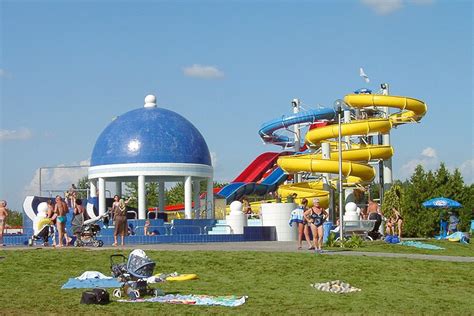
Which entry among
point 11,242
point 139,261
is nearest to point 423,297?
point 139,261

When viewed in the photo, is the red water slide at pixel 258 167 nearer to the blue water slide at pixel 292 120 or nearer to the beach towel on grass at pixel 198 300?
the blue water slide at pixel 292 120

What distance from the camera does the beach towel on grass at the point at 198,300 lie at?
16091 millimetres

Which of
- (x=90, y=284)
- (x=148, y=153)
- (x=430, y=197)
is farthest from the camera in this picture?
(x=430, y=197)

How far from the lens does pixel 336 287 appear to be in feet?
60.9

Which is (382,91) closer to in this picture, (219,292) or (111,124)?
(111,124)

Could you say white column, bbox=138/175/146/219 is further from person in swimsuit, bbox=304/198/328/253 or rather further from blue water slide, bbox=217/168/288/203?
blue water slide, bbox=217/168/288/203

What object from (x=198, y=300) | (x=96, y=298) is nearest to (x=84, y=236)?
(x=198, y=300)

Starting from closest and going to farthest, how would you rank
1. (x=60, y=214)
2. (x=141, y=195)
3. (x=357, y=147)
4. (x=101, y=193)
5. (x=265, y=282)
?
(x=265, y=282) < (x=60, y=214) < (x=141, y=195) < (x=101, y=193) < (x=357, y=147)

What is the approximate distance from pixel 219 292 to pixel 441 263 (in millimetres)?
8832

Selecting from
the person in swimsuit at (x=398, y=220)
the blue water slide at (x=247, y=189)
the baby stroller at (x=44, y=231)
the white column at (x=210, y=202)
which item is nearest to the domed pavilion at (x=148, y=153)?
the white column at (x=210, y=202)

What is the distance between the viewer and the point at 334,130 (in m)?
49.4

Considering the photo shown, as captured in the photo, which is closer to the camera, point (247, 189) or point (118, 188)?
point (118, 188)

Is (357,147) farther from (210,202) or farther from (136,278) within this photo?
(136,278)

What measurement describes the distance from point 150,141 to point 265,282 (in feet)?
80.5
